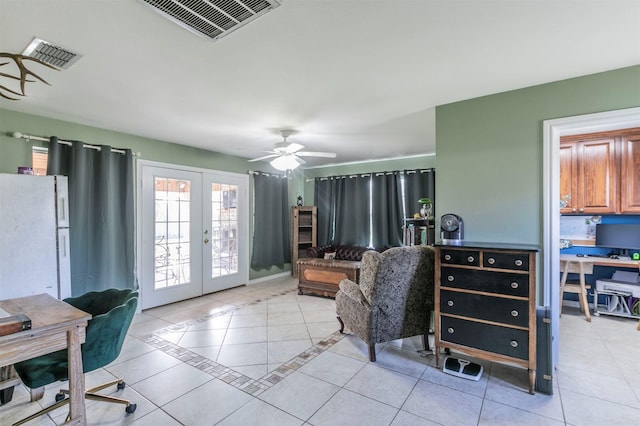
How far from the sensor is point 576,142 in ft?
13.4

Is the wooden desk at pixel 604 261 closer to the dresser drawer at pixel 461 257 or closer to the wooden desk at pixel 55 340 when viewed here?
the dresser drawer at pixel 461 257

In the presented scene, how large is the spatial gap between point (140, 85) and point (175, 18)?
1098 mm

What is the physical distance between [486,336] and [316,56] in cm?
248

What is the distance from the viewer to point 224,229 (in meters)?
5.25

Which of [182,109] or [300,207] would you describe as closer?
[182,109]

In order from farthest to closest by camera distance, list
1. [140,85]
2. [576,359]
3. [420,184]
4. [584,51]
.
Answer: [420,184], [576,359], [140,85], [584,51]

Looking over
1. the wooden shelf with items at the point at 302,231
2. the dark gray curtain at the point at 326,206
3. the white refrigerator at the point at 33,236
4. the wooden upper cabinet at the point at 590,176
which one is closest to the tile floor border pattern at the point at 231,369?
the white refrigerator at the point at 33,236

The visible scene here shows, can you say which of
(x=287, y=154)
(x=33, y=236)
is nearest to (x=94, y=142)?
(x=33, y=236)

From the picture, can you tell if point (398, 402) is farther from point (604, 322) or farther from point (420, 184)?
point (420, 184)

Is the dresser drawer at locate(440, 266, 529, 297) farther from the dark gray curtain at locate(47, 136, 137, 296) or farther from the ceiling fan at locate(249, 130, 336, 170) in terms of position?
the dark gray curtain at locate(47, 136, 137, 296)

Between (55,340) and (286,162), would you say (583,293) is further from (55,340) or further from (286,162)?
(55,340)

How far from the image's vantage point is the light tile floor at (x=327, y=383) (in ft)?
6.53

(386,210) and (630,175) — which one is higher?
(630,175)

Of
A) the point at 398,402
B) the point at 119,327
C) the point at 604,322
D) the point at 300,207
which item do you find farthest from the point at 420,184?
the point at 119,327
